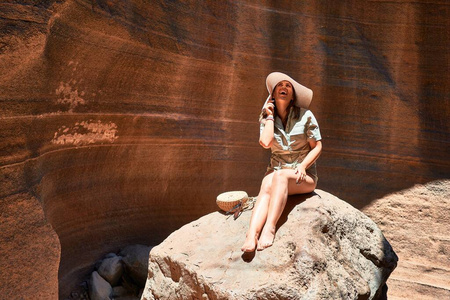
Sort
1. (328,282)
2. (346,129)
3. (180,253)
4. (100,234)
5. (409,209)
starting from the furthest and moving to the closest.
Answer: (346,129), (409,209), (100,234), (180,253), (328,282)

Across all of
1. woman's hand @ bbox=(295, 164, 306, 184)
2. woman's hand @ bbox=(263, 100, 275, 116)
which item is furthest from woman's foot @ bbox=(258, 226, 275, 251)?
woman's hand @ bbox=(263, 100, 275, 116)

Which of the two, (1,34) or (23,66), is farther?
(23,66)

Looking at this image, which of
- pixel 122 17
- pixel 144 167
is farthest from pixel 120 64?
pixel 144 167

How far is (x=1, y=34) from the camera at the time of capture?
3568mm

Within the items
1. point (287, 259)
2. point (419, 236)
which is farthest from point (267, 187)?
point (419, 236)

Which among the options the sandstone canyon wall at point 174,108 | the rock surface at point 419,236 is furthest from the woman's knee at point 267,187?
the rock surface at point 419,236

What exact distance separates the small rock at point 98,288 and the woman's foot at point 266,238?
2.39m

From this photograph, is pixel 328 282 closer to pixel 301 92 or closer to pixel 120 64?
pixel 301 92

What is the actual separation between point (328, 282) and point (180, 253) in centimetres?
114

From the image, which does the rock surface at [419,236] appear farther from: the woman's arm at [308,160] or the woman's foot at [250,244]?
the woman's foot at [250,244]

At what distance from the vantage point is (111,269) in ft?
17.5

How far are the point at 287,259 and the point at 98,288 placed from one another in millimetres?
2586

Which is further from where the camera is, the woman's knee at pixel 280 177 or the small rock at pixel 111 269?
the small rock at pixel 111 269

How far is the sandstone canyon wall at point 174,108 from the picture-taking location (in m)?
3.97
